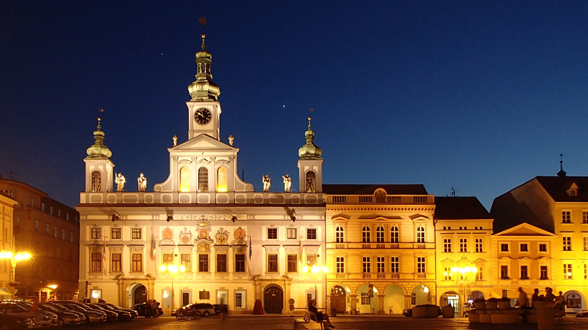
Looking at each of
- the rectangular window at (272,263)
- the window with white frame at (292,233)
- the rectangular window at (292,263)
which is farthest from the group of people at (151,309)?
the window with white frame at (292,233)

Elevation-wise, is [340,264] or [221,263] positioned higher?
[221,263]

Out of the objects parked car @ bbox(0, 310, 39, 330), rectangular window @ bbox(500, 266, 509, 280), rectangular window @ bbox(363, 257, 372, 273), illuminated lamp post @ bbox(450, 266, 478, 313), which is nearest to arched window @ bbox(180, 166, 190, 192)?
rectangular window @ bbox(363, 257, 372, 273)

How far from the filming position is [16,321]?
38.0 m

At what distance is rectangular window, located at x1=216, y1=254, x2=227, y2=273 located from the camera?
7225 cm

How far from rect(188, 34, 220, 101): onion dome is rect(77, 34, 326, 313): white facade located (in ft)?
17.7

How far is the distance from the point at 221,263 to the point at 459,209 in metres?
21.0

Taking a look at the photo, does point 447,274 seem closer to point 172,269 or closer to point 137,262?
point 172,269

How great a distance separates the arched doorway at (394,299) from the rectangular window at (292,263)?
814 cm

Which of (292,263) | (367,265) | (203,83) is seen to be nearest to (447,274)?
(367,265)

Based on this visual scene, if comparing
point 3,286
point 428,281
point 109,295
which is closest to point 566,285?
point 428,281

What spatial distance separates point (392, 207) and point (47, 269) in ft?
122

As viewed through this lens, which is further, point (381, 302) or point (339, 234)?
point (339, 234)

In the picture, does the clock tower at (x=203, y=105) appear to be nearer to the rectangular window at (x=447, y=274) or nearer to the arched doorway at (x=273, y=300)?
the arched doorway at (x=273, y=300)

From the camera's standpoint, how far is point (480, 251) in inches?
2876
